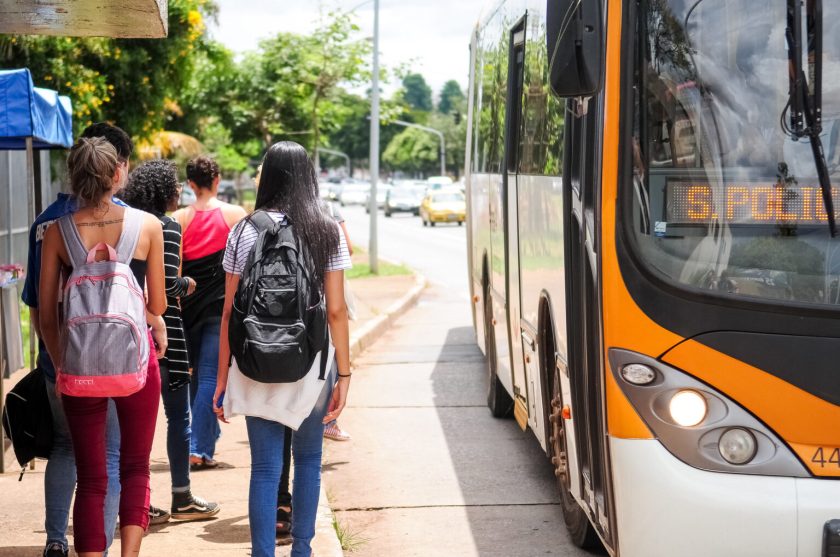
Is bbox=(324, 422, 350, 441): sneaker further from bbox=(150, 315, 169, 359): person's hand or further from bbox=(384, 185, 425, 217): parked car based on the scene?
bbox=(384, 185, 425, 217): parked car

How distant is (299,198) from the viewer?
4.60 m

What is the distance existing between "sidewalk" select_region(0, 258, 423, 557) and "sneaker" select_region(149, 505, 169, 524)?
3 centimetres

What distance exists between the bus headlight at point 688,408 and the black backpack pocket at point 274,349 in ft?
4.32

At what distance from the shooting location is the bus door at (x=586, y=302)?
14.5 ft

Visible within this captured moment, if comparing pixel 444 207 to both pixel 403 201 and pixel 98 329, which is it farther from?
pixel 98 329

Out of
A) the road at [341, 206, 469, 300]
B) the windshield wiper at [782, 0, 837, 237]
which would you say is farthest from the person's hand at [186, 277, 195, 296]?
the road at [341, 206, 469, 300]

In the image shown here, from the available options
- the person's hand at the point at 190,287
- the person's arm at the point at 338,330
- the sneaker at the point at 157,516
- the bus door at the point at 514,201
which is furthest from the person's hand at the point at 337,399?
the bus door at the point at 514,201

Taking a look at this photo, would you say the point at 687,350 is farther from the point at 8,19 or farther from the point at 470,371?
the point at 470,371

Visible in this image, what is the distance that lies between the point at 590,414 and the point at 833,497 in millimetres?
975

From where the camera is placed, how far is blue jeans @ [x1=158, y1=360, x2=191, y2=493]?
591 cm

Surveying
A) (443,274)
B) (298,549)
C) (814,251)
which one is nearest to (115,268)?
(298,549)

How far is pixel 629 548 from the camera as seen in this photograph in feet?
13.8

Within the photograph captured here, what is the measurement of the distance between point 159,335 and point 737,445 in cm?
228

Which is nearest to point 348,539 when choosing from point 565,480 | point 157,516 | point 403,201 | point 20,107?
point 157,516
